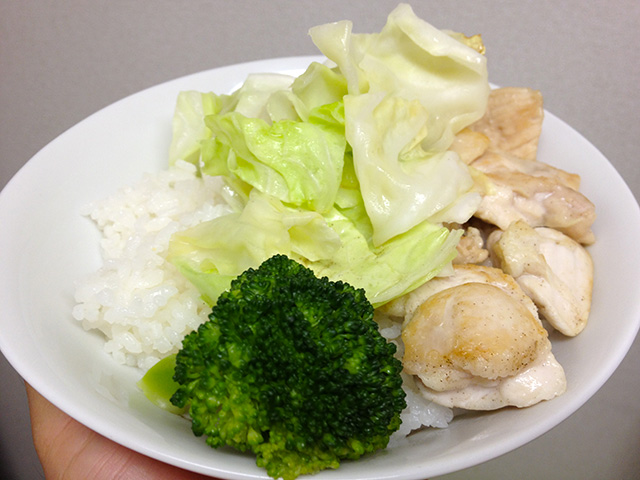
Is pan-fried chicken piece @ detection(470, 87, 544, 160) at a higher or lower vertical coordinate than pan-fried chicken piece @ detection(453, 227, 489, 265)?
higher

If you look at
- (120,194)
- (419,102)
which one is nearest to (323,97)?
(419,102)

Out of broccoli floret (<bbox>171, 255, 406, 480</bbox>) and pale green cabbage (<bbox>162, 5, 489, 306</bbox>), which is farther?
pale green cabbage (<bbox>162, 5, 489, 306</bbox>)

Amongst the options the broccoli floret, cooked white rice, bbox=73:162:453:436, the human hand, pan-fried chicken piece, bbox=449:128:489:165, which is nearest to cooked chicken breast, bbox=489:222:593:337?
pan-fried chicken piece, bbox=449:128:489:165

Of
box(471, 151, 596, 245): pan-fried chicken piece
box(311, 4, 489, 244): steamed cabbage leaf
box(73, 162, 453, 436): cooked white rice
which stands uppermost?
box(311, 4, 489, 244): steamed cabbage leaf

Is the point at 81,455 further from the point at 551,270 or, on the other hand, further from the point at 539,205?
the point at 539,205

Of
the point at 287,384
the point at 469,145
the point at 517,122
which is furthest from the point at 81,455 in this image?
the point at 517,122

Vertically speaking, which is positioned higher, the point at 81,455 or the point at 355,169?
the point at 355,169

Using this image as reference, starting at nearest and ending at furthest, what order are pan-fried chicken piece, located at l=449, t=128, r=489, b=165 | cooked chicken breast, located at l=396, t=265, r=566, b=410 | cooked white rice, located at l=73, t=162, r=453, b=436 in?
cooked chicken breast, located at l=396, t=265, r=566, b=410, cooked white rice, located at l=73, t=162, r=453, b=436, pan-fried chicken piece, located at l=449, t=128, r=489, b=165

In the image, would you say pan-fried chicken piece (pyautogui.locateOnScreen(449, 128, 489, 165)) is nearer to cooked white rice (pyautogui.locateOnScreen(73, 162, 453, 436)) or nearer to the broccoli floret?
cooked white rice (pyautogui.locateOnScreen(73, 162, 453, 436))
